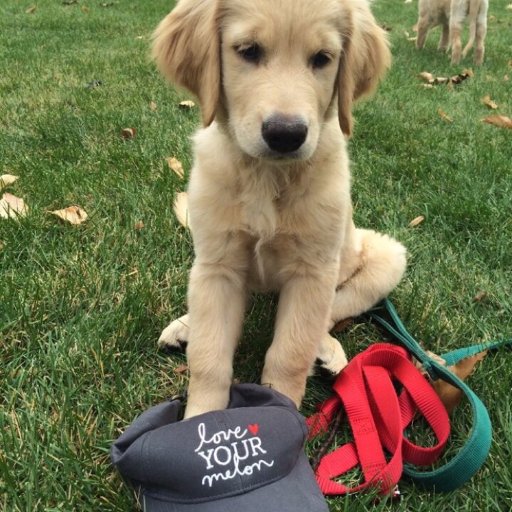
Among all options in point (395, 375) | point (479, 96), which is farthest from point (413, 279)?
point (479, 96)

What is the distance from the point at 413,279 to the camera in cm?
236

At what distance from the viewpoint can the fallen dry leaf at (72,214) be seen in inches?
96.5

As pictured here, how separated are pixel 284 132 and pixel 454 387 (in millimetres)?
860

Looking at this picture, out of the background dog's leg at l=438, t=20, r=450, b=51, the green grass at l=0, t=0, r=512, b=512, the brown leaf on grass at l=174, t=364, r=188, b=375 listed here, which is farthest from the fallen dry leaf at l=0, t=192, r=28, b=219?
the background dog's leg at l=438, t=20, r=450, b=51

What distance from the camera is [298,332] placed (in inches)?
68.0

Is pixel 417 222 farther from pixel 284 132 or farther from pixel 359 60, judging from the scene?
pixel 284 132

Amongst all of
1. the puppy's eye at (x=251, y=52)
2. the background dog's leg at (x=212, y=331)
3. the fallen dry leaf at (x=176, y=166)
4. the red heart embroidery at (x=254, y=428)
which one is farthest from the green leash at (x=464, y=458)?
the fallen dry leaf at (x=176, y=166)

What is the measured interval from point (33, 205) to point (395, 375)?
167 centimetres

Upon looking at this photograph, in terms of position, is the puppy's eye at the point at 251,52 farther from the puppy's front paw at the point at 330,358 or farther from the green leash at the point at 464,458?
A: the green leash at the point at 464,458

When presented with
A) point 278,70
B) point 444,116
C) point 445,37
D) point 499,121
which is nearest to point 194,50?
point 278,70

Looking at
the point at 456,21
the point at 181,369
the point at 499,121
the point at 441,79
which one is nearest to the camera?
the point at 181,369

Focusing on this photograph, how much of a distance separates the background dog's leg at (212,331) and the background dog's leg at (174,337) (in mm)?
148

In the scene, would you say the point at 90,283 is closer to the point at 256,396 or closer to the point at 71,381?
the point at 71,381

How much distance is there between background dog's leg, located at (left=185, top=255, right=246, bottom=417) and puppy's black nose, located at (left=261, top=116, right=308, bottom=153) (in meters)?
0.46
